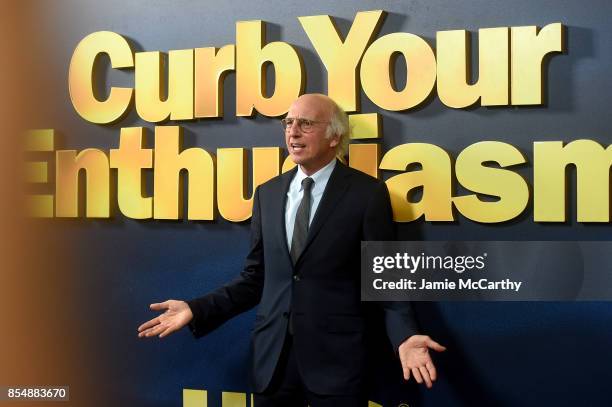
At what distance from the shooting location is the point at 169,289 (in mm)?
3604

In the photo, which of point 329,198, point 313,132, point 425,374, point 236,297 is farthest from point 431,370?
point 313,132

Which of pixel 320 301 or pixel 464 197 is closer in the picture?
pixel 320 301

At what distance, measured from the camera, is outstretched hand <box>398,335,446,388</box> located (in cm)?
261

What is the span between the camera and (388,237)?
2.88m

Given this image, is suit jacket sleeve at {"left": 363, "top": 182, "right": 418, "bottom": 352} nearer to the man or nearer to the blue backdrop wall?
the man

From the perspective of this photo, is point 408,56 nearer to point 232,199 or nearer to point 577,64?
point 577,64

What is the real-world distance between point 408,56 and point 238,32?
74cm

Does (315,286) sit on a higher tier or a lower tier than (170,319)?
higher

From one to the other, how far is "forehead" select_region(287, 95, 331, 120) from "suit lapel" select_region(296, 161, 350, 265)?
0.63 ft

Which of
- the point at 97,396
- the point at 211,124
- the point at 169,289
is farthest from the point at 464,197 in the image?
the point at 97,396

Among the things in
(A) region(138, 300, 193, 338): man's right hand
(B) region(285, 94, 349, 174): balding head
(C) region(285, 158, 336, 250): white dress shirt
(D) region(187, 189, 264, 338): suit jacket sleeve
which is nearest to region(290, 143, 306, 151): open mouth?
(B) region(285, 94, 349, 174): balding head

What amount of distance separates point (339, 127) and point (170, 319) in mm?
903

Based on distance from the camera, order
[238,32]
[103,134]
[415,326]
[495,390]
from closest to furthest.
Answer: [415,326] → [495,390] → [238,32] → [103,134]

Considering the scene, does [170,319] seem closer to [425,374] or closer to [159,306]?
[159,306]
